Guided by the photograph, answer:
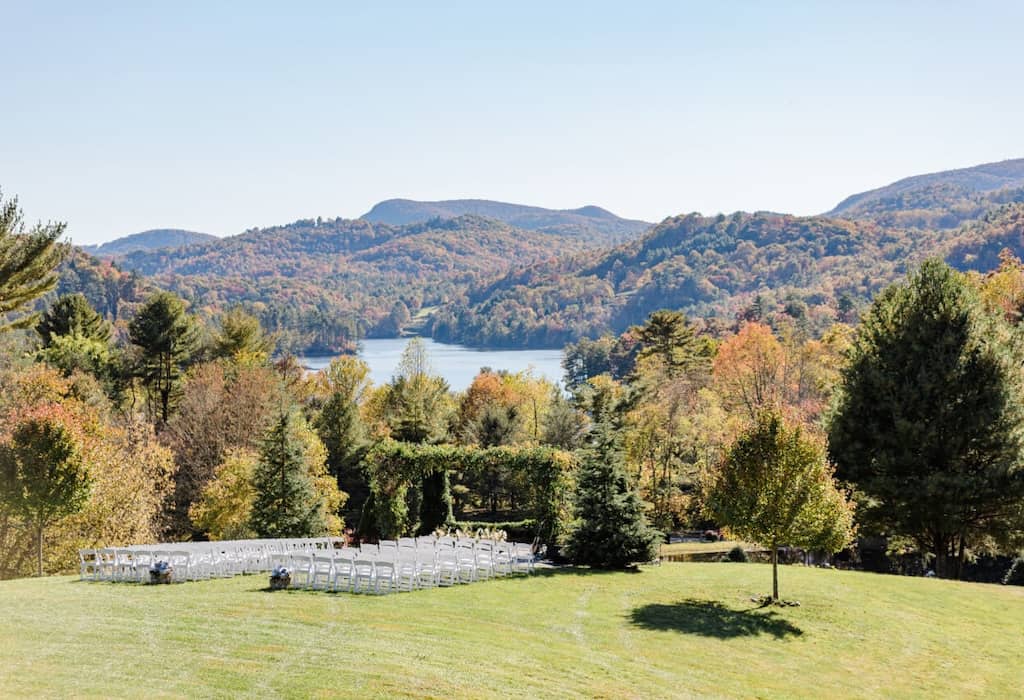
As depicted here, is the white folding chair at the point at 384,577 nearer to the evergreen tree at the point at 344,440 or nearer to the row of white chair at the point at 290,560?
the row of white chair at the point at 290,560

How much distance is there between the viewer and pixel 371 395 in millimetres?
65062

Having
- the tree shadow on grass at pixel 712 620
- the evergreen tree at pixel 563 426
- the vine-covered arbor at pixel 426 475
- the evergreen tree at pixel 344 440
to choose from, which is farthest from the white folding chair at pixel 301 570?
the evergreen tree at pixel 344 440

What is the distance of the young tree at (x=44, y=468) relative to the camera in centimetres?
2200

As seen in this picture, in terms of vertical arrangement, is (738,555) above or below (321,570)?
below

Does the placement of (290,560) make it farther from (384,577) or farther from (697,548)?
(697,548)

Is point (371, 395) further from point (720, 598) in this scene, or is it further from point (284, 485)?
point (720, 598)

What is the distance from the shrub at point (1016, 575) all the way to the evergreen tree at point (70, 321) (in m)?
60.0

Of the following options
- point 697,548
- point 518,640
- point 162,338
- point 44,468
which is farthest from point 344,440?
point 518,640

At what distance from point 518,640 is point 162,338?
48.0 meters

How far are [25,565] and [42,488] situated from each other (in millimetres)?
8284

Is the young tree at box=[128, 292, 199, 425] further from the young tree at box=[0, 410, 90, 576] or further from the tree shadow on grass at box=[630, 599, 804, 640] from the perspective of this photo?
the tree shadow on grass at box=[630, 599, 804, 640]

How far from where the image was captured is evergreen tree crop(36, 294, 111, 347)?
59344 millimetres

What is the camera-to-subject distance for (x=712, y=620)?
17141mm

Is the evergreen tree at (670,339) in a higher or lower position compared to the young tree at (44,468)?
higher
